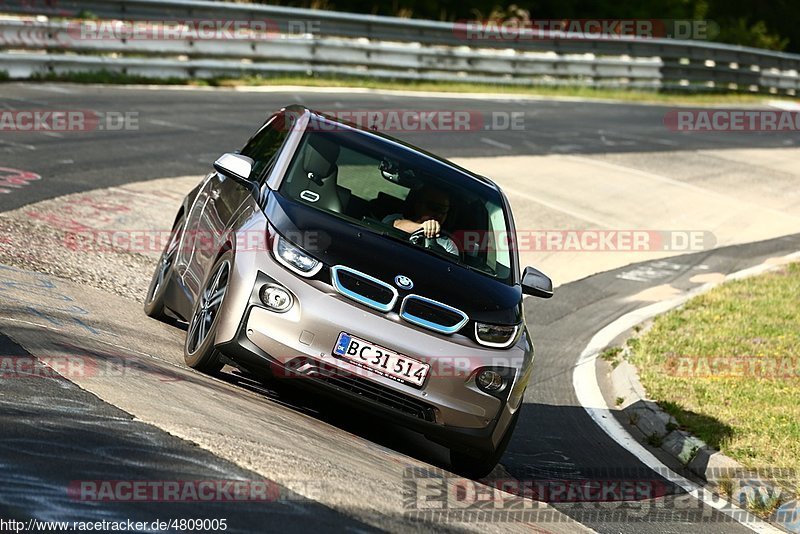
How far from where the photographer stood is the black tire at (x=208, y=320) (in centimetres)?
680

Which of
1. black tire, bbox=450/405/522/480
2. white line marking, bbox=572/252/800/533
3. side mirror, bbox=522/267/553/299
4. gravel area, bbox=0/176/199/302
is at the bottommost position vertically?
white line marking, bbox=572/252/800/533

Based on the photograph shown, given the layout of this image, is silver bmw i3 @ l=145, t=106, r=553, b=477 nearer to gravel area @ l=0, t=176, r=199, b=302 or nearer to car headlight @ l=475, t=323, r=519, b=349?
car headlight @ l=475, t=323, r=519, b=349

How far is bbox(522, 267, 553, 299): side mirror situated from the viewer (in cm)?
772

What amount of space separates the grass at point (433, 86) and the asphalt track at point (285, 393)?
99 cm

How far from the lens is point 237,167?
7.47m

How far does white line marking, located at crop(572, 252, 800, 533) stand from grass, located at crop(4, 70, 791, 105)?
12.5 meters

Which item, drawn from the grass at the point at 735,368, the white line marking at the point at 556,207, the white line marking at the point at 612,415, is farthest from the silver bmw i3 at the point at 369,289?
the white line marking at the point at 556,207

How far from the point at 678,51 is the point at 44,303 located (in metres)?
28.1

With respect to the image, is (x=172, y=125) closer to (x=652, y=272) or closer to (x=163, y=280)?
(x=652, y=272)

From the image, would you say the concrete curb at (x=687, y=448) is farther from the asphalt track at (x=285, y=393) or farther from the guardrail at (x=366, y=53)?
the guardrail at (x=366, y=53)

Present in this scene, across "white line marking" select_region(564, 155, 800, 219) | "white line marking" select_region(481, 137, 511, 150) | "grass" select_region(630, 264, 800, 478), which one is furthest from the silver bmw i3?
"white line marking" select_region(481, 137, 511, 150)

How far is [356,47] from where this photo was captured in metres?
27.4

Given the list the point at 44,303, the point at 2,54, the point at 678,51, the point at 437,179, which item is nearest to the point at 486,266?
the point at 437,179

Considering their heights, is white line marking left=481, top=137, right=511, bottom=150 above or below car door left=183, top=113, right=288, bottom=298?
below
